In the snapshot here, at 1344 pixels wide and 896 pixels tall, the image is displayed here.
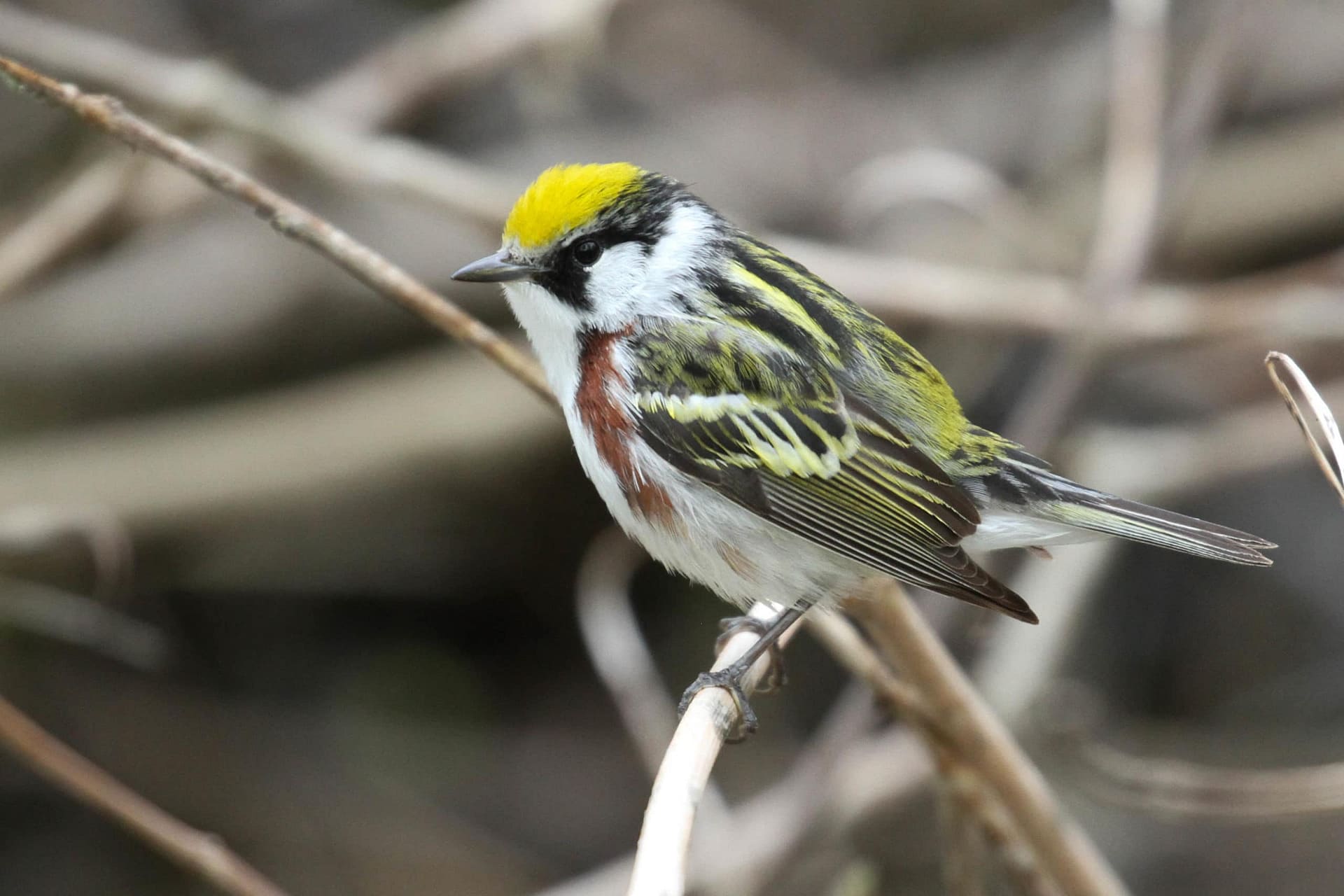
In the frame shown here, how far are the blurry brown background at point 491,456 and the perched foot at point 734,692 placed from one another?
1867mm

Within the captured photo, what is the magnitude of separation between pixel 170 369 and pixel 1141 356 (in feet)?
12.1

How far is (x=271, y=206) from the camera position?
2436 millimetres

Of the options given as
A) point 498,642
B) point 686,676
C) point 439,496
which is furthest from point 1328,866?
point 439,496

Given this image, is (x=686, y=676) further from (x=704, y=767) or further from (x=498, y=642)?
(x=704, y=767)

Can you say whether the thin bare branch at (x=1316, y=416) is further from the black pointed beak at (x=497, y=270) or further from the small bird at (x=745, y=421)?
the black pointed beak at (x=497, y=270)

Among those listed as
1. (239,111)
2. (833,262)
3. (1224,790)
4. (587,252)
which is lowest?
(1224,790)

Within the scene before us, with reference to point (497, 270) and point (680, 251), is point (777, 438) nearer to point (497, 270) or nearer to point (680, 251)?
point (680, 251)

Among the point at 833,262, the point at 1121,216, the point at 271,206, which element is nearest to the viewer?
the point at 271,206

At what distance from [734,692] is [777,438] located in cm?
60

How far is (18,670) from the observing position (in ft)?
16.9

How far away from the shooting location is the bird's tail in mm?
2615

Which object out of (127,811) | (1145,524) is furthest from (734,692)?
(127,811)

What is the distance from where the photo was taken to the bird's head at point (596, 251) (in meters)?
2.92

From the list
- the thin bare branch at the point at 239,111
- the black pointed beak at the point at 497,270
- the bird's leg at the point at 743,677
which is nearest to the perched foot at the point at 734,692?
the bird's leg at the point at 743,677
